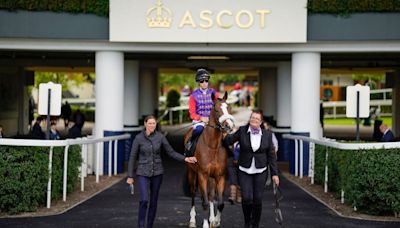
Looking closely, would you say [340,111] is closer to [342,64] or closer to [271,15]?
[342,64]

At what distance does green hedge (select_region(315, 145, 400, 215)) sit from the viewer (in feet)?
43.6

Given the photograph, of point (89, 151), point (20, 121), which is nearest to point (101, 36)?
point (89, 151)

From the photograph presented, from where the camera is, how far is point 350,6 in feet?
66.9

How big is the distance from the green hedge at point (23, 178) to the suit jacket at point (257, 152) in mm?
4384

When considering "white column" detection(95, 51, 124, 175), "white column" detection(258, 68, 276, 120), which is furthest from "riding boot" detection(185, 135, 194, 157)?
"white column" detection(258, 68, 276, 120)

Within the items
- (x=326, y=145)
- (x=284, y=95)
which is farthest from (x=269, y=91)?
(x=326, y=145)

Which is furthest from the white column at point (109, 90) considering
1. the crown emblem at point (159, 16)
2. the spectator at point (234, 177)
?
the spectator at point (234, 177)

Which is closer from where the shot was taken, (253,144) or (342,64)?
(253,144)

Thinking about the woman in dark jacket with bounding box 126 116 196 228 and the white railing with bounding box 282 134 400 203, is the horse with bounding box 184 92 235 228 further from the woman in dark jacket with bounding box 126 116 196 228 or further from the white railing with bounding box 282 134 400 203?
the white railing with bounding box 282 134 400 203

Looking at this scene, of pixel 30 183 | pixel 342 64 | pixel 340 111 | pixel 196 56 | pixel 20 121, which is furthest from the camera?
pixel 340 111

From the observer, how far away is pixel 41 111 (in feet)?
50.4

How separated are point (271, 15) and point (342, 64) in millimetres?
10223

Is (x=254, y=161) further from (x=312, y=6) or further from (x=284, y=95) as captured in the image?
(x=284, y=95)

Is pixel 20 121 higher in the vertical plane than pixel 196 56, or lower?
lower
